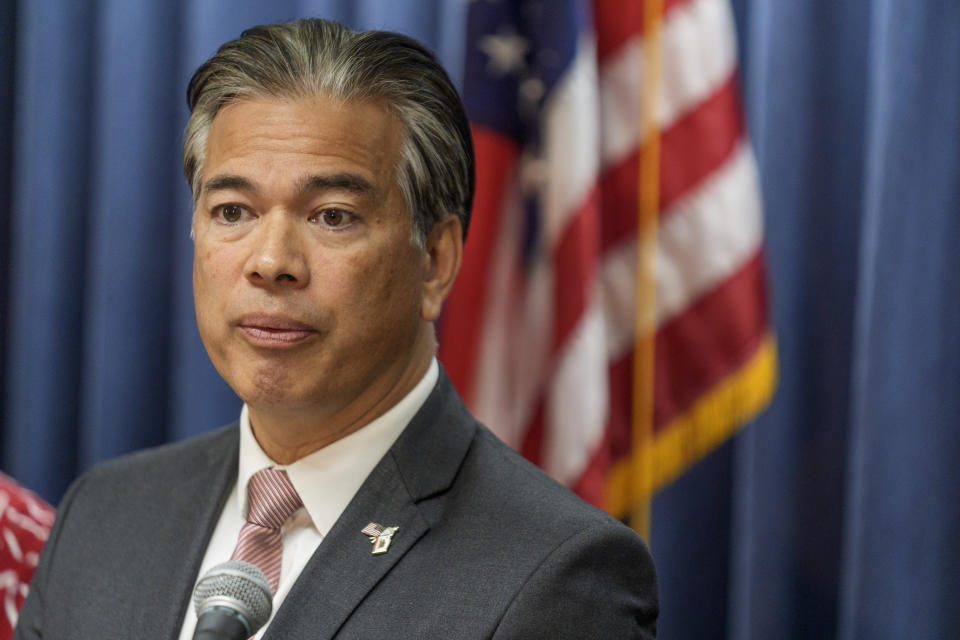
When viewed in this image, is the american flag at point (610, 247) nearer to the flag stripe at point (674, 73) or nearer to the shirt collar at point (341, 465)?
the flag stripe at point (674, 73)

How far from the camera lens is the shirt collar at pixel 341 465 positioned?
4.99 ft

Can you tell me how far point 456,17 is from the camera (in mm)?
2822

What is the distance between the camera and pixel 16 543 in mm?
1966

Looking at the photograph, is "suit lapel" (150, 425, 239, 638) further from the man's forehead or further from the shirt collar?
the man's forehead

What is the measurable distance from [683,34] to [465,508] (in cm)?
158

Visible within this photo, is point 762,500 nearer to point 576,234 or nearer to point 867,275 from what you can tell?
point 867,275

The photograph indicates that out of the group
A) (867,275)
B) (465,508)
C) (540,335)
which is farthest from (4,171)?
(867,275)

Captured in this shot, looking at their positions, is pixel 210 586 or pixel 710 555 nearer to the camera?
pixel 210 586

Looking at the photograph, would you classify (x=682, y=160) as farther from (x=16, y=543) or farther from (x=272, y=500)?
(x=16, y=543)

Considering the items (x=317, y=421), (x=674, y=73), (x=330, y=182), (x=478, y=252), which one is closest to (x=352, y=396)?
(x=317, y=421)

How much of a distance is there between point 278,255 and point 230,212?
0.15 m

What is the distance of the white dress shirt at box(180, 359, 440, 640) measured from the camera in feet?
4.96

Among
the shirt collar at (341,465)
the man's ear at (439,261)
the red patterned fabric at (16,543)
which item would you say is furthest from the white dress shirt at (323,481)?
the red patterned fabric at (16,543)

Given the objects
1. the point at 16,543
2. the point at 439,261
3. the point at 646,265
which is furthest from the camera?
the point at 646,265
